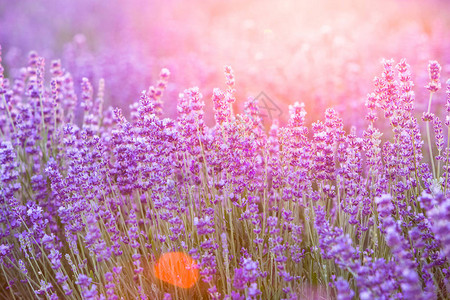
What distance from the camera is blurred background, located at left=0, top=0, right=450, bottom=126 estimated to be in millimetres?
6148

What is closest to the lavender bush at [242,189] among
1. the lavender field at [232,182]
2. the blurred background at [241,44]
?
the lavender field at [232,182]

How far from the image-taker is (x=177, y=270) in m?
2.90

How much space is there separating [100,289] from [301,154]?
140 cm

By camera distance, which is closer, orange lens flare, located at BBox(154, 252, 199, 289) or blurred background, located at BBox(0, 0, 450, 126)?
orange lens flare, located at BBox(154, 252, 199, 289)

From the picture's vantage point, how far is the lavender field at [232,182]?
262 centimetres

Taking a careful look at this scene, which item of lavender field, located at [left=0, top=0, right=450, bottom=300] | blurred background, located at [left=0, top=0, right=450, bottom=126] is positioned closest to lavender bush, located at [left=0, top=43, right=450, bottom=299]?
lavender field, located at [left=0, top=0, right=450, bottom=300]

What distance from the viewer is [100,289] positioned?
294cm

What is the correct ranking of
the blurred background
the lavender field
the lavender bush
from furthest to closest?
the blurred background → the lavender bush → the lavender field

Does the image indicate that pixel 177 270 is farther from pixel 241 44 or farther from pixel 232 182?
pixel 241 44

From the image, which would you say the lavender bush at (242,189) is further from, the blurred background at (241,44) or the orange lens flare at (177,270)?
the blurred background at (241,44)

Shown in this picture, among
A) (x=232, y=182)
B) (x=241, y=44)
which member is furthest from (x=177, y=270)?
(x=241, y=44)

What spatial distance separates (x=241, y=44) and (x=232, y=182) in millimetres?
6496

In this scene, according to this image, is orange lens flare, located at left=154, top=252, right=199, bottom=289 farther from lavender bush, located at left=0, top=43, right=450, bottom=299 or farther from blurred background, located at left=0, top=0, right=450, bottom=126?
blurred background, located at left=0, top=0, right=450, bottom=126

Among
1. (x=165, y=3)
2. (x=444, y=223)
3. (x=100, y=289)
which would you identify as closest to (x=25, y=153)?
(x=100, y=289)
